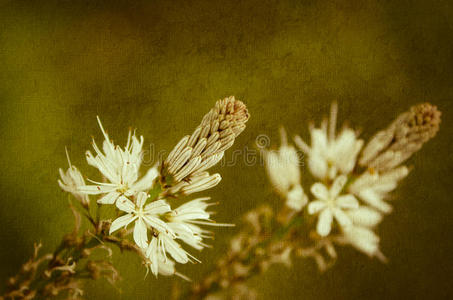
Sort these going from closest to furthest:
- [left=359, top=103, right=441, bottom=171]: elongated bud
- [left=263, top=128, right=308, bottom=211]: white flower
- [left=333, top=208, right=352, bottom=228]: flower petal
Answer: [left=359, top=103, right=441, bottom=171]: elongated bud < [left=333, top=208, right=352, bottom=228]: flower petal < [left=263, top=128, right=308, bottom=211]: white flower

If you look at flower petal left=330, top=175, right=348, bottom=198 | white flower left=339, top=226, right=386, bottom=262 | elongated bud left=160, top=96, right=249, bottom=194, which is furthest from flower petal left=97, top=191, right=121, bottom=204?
white flower left=339, top=226, right=386, bottom=262

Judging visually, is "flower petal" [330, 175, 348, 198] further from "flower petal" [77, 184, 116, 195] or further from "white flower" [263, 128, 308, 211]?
"flower petal" [77, 184, 116, 195]

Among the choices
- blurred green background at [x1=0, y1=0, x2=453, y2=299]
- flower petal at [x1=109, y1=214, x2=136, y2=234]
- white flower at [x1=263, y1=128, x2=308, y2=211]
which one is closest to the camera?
flower petal at [x1=109, y1=214, x2=136, y2=234]

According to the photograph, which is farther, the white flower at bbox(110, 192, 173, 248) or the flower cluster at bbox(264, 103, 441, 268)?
the flower cluster at bbox(264, 103, 441, 268)

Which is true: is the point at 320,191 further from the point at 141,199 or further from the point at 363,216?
the point at 141,199

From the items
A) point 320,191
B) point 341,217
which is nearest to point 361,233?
point 341,217

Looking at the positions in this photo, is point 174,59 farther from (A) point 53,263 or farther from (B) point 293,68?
(A) point 53,263
